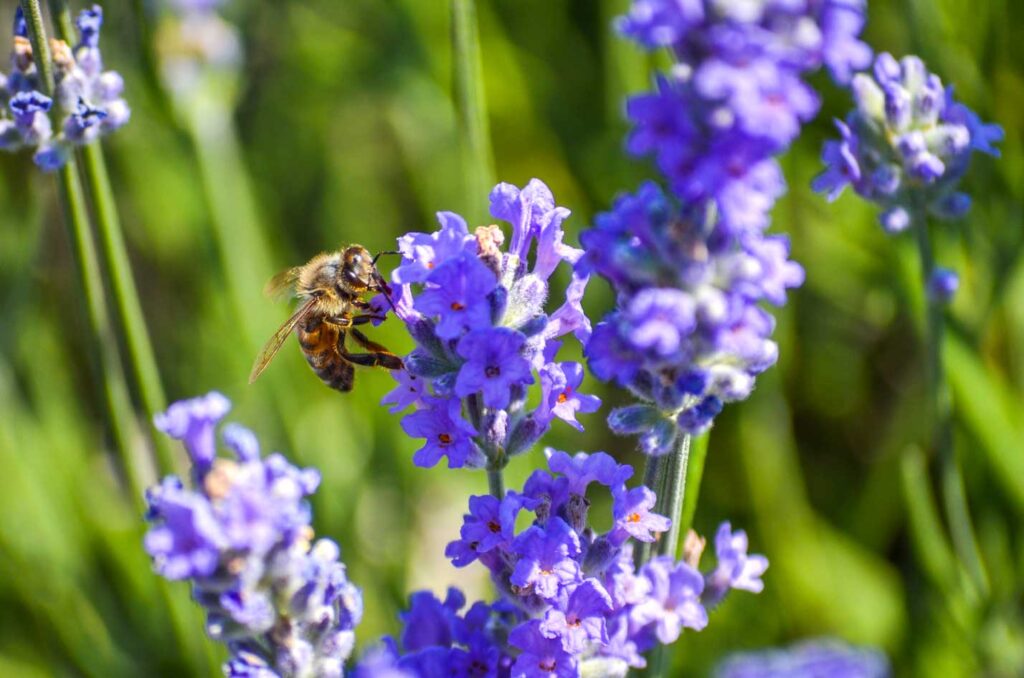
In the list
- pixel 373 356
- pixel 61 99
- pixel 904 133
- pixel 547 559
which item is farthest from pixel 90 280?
pixel 904 133

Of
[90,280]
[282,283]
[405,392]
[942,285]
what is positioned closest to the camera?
[405,392]

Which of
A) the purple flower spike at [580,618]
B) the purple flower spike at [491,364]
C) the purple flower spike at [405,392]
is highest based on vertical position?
the purple flower spike at [405,392]

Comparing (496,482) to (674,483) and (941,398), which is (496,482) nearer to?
(674,483)

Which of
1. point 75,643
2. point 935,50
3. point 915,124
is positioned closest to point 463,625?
point 915,124

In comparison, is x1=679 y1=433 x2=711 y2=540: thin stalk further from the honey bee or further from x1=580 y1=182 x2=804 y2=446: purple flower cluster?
the honey bee

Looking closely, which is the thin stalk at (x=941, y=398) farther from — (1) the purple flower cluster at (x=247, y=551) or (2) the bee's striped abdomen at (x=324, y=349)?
(1) the purple flower cluster at (x=247, y=551)

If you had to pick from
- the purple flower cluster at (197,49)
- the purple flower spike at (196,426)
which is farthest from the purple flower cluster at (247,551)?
the purple flower cluster at (197,49)
